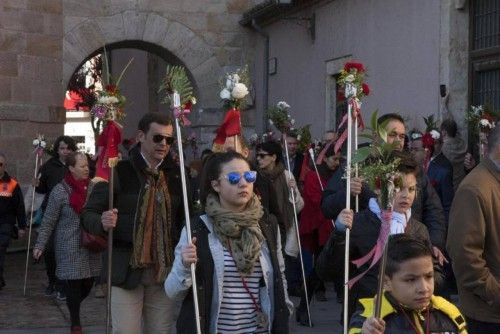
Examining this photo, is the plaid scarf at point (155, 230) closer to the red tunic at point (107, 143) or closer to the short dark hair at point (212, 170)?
the red tunic at point (107, 143)

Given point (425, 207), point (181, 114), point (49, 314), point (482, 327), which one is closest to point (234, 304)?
point (181, 114)

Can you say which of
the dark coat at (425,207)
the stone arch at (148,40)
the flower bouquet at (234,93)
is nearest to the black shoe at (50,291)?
the flower bouquet at (234,93)

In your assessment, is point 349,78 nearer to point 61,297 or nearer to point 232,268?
point 232,268

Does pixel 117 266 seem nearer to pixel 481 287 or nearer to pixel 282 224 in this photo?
pixel 282 224

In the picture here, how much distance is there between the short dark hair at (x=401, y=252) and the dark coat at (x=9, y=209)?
9.04m

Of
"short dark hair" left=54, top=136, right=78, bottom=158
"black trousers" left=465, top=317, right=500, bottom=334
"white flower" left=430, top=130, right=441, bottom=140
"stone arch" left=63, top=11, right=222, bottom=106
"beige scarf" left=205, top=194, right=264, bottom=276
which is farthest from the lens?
"stone arch" left=63, top=11, right=222, bottom=106

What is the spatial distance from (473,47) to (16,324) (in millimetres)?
5938

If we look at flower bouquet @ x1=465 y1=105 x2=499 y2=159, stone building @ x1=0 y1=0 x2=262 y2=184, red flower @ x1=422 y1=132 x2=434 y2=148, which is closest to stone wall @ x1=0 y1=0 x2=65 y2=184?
stone building @ x1=0 y1=0 x2=262 y2=184

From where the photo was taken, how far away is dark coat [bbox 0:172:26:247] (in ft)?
41.5

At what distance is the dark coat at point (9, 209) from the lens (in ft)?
Answer: 41.5

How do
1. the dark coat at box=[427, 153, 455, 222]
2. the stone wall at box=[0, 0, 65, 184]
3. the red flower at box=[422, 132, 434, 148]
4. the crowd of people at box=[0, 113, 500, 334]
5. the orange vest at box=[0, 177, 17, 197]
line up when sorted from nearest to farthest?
the crowd of people at box=[0, 113, 500, 334] < the dark coat at box=[427, 153, 455, 222] < the red flower at box=[422, 132, 434, 148] < the orange vest at box=[0, 177, 17, 197] < the stone wall at box=[0, 0, 65, 184]

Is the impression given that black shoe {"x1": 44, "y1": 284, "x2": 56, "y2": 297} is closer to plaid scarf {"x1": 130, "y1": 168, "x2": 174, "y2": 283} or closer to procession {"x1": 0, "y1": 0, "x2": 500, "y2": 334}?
procession {"x1": 0, "y1": 0, "x2": 500, "y2": 334}

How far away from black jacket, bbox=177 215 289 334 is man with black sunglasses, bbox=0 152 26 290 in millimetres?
7725

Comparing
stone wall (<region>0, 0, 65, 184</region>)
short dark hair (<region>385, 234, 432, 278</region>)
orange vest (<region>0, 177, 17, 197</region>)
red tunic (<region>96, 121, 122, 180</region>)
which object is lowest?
short dark hair (<region>385, 234, 432, 278</region>)
